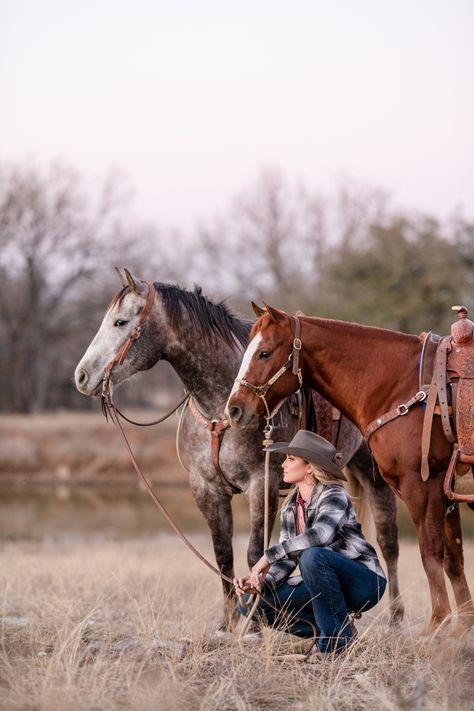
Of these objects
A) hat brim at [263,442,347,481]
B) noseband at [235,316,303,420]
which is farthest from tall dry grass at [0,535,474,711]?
noseband at [235,316,303,420]

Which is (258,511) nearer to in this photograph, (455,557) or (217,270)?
Answer: (455,557)

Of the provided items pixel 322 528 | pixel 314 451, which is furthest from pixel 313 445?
pixel 322 528

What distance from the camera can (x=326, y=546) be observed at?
4004 mm

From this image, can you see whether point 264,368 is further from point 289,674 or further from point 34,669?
point 34,669

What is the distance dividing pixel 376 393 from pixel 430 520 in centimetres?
70

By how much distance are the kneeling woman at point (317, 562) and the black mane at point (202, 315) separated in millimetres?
979

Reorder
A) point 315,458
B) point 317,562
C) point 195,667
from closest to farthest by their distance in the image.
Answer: point 195,667 → point 317,562 → point 315,458

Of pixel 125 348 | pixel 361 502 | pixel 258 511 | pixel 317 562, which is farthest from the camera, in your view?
pixel 361 502

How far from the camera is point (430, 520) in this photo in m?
4.07

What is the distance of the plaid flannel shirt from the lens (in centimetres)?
396

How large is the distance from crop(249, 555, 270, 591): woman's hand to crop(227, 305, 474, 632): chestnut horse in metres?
0.69

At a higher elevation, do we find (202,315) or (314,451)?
(202,315)

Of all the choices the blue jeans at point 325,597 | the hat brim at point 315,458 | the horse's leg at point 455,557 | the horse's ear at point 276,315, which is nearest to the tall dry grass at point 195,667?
the blue jeans at point 325,597

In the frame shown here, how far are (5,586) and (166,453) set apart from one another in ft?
56.5
